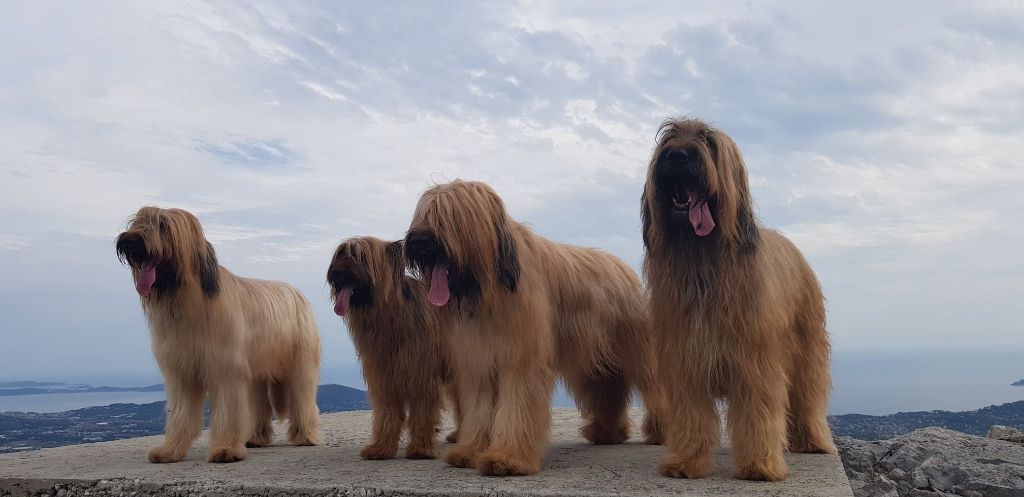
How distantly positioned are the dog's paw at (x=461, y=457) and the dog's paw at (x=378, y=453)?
2.65 ft

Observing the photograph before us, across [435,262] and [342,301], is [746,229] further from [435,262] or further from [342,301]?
[342,301]

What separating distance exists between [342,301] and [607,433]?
8.01ft

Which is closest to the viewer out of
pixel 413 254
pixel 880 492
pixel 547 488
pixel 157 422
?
pixel 547 488

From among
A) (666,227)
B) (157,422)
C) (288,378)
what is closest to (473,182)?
(666,227)

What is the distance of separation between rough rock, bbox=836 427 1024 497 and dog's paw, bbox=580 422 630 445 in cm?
179

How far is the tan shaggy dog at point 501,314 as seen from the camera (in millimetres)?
5469

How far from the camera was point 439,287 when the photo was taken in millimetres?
5504

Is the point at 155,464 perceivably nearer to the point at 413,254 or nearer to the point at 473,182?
the point at 413,254

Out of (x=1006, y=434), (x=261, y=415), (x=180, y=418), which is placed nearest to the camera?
(x=180, y=418)

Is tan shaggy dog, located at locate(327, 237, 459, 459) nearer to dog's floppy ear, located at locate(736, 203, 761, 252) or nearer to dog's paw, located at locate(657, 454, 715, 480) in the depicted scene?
dog's paw, located at locate(657, 454, 715, 480)

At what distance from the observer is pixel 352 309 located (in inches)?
260

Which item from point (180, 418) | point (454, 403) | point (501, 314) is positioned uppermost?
point (501, 314)

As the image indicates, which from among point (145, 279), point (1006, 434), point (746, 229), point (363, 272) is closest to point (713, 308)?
point (746, 229)

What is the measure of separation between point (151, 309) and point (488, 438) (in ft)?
10.1
